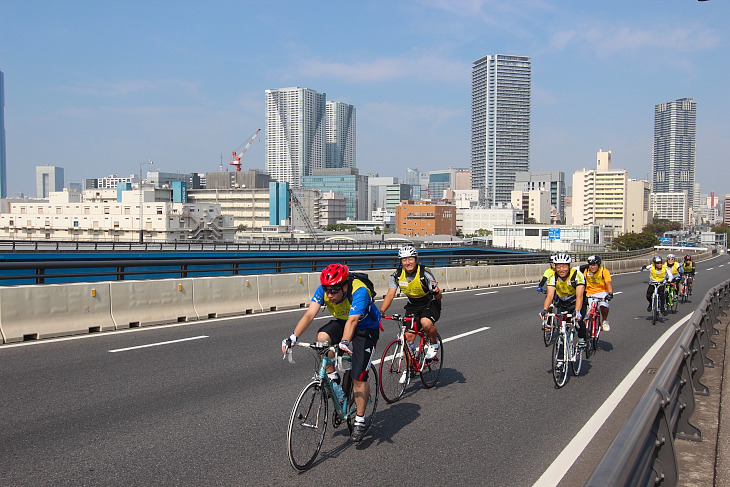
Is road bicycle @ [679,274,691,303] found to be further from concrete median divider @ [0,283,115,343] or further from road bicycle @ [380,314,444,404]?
concrete median divider @ [0,283,115,343]

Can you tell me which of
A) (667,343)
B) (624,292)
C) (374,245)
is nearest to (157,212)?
(374,245)

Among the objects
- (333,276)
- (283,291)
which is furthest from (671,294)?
(333,276)

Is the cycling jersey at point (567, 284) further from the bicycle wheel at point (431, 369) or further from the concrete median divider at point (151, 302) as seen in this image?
the concrete median divider at point (151, 302)

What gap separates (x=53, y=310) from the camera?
38.7ft

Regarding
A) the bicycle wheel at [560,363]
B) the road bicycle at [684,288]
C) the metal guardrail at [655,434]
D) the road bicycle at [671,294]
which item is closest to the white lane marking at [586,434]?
the bicycle wheel at [560,363]

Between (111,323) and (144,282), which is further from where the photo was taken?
(144,282)

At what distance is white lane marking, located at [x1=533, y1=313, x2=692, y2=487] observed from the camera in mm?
5484

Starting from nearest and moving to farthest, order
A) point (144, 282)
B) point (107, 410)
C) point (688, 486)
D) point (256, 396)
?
point (688, 486)
point (107, 410)
point (256, 396)
point (144, 282)

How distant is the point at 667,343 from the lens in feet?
42.8

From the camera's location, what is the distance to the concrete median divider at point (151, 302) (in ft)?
42.7

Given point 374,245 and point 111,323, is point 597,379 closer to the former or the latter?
point 111,323

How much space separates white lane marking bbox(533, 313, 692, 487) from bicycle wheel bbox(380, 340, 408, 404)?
2.35 metres

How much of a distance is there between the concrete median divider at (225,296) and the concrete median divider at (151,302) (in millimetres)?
253

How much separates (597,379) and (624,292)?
19.8 meters
